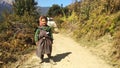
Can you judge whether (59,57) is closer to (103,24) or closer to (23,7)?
(103,24)

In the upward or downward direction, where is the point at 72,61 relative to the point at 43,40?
downward

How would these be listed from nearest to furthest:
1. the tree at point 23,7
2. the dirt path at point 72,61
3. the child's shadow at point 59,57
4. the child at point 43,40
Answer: the dirt path at point 72,61 → the child at point 43,40 → the child's shadow at point 59,57 → the tree at point 23,7

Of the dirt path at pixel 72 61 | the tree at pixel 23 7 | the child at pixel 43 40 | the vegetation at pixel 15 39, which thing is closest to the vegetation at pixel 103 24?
the dirt path at pixel 72 61

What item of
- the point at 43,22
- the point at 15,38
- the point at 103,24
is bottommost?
the point at 15,38

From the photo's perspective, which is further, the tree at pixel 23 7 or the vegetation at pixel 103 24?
the tree at pixel 23 7

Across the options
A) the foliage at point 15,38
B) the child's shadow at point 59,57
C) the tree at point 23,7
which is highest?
the tree at point 23,7

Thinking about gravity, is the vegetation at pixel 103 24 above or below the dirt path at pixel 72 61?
above

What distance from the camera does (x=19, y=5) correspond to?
25.3 metres

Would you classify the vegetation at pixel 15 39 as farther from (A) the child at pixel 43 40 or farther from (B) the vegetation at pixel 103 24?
(B) the vegetation at pixel 103 24

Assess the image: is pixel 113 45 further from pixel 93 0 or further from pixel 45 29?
pixel 93 0

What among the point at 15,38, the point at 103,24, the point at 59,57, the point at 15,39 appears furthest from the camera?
the point at 103,24

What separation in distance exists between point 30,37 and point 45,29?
5.04 m

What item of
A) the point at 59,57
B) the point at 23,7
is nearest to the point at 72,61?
the point at 59,57

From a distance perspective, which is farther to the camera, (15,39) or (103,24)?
(103,24)
